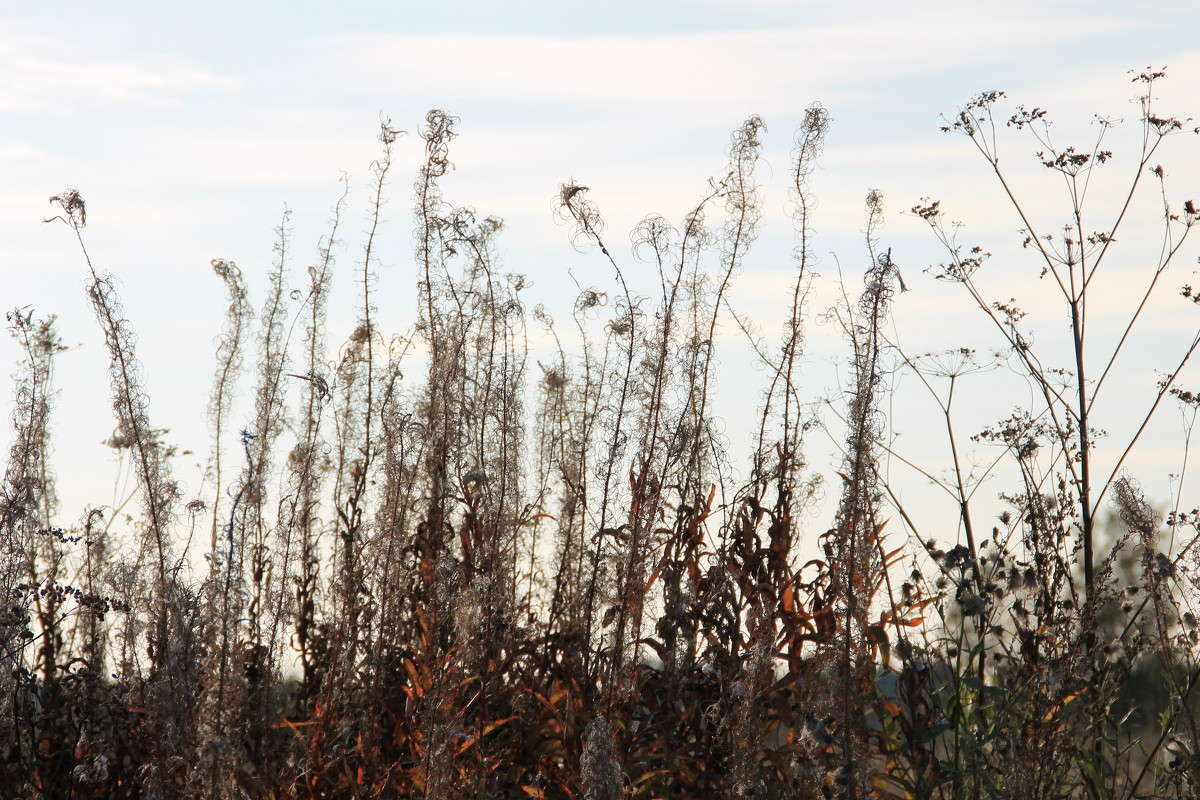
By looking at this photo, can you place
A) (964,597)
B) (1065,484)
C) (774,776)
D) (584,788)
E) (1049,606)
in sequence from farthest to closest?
(1065,484), (1049,606), (964,597), (774,776), (584,788)

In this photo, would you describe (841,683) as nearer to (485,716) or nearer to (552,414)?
(485,716)

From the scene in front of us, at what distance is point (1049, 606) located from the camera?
186 inches

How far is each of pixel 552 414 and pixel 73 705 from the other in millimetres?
2494

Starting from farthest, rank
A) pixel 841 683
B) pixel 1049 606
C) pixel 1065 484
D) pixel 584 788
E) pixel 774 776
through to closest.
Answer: pixel 1065 484, pixel 1049 606, pixel 774 776, pixel 841 683, pixel 584 788

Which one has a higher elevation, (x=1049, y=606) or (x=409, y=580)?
(x=409, y=580)

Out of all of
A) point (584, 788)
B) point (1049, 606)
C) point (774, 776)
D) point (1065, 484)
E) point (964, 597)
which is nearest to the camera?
point (584, 788)

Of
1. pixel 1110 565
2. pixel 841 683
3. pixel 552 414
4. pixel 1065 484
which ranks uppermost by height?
pixel 552 414

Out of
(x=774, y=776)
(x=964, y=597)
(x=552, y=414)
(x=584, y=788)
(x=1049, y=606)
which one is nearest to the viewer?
(x=584, y=788)

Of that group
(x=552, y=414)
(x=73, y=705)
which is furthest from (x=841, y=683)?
(x=73, y=705)

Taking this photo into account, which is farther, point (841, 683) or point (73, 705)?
point (73, 705)

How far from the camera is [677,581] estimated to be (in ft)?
14.4

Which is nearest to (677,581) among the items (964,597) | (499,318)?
(964,597)

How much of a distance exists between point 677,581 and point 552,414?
1947 millimetres

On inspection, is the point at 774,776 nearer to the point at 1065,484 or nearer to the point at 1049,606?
the point at 1049,606
